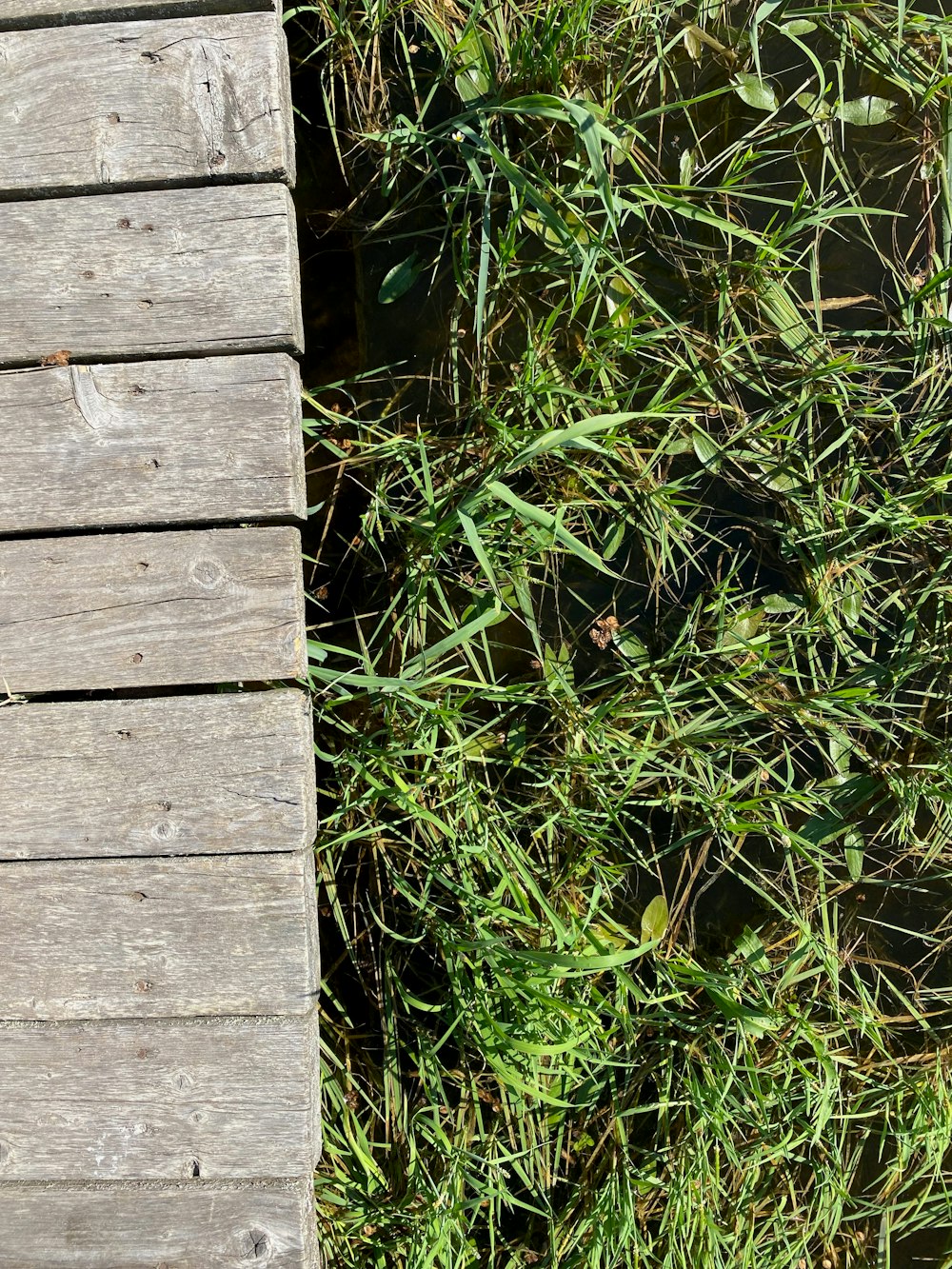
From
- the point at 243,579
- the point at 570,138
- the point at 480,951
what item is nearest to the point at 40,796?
the point at 243,579

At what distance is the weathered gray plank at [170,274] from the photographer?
1.51 meters

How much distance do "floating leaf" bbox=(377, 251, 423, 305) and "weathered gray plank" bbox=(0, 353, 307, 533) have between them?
0.30 meters

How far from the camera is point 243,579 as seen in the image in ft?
4.96

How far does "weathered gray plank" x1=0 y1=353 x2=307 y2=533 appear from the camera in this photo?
1.51 meters

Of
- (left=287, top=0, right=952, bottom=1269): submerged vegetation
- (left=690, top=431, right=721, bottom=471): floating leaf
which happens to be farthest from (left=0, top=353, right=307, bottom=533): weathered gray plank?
(left=690, top=431, right=721, bottom=471): floating leaf

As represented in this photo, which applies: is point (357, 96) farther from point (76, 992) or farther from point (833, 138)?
point (76, 992)

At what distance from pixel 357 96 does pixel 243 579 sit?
893 mm

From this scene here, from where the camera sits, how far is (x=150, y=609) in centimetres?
152

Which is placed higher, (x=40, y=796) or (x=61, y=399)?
(x=61, y=399)

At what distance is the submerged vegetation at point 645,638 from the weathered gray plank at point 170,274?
0.88 ft

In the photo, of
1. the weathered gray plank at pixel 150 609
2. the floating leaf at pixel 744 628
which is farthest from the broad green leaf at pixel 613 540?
the weathered gray plank at pixel 150 609

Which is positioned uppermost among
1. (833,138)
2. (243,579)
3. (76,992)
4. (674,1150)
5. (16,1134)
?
(833,138)

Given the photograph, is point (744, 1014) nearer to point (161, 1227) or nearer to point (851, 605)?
point (851, 605)

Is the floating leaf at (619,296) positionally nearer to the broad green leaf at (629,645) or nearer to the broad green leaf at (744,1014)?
the broad green leaf at (629,645)
